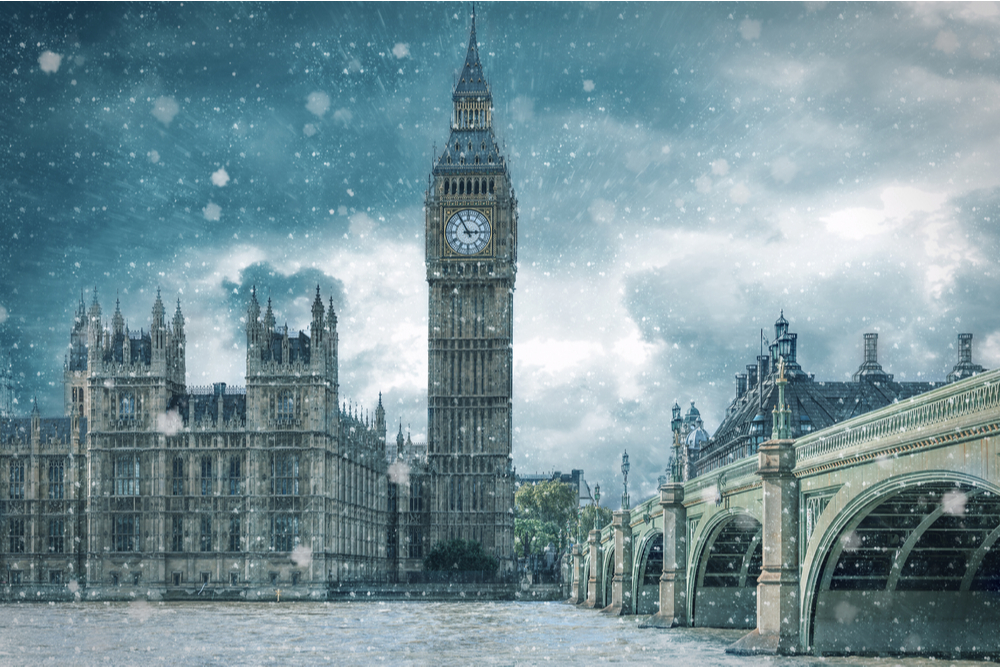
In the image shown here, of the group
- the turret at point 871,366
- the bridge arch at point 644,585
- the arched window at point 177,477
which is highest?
the turret at point 871,366

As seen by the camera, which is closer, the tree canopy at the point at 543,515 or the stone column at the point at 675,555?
the stone column at the point at 675,555

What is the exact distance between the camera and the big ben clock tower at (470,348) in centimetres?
12294

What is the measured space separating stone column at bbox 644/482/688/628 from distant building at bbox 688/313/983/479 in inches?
1576

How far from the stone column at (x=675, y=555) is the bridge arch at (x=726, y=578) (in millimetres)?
788

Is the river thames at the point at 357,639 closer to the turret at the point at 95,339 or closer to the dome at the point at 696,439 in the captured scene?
the turret at the point at 95,339

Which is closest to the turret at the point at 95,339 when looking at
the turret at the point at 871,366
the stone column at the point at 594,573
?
the stone column at the point at 594,573

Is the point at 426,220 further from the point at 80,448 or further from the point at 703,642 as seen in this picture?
the point at 703,642

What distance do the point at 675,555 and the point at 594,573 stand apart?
3182 cm

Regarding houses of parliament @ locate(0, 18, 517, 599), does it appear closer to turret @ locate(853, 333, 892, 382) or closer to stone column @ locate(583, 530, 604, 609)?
stone column @ locate(583, 530, 604, 609)

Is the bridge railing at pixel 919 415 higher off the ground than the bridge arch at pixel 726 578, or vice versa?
the bridge railing at pixel 919 415

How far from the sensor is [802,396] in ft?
345

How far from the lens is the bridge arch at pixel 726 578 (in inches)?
1972

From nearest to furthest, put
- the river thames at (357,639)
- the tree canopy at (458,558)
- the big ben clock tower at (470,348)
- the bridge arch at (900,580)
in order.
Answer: the bridge arch at (900,580) → the river thames at (357,639) → the tree canopy at (458,558) → the big ben clock tower at (470,348)

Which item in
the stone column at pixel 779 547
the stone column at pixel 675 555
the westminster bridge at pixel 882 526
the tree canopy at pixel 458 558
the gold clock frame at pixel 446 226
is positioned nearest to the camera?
the westminster bridge at pixel 882 526
